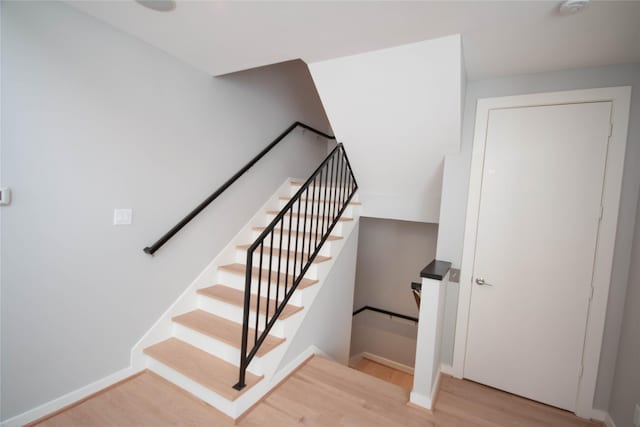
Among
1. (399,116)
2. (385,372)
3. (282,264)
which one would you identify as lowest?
(385,372)

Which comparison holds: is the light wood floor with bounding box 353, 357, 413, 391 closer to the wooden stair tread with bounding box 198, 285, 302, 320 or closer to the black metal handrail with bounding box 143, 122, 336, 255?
the wooden stair tread with bounding box 198, 285, 302, 320

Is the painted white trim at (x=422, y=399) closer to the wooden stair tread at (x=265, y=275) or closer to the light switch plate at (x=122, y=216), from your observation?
the wooden stair tread at (x=265, y=275)

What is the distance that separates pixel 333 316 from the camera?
3002 millimetres

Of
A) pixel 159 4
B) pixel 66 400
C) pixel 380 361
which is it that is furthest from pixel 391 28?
pixel 380 361

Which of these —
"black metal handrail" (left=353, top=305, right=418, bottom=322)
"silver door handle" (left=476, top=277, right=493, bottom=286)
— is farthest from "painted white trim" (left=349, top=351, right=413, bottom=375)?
"silver door handle" (left=476, top=277, right=493, bottom=286)

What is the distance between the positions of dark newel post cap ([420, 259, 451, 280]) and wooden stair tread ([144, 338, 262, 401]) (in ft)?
4.34

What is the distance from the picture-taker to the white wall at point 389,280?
4617 mm

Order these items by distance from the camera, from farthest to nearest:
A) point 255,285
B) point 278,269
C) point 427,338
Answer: point 255,285, point 278,269, point 427,338

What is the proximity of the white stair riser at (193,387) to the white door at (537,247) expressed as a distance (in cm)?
186

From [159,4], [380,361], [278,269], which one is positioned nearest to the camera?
[159,4]

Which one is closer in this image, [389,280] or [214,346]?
[214,346]

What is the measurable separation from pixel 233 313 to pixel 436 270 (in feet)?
5.36

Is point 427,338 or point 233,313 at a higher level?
point 427,338

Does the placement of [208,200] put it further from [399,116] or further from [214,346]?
[399,116]
